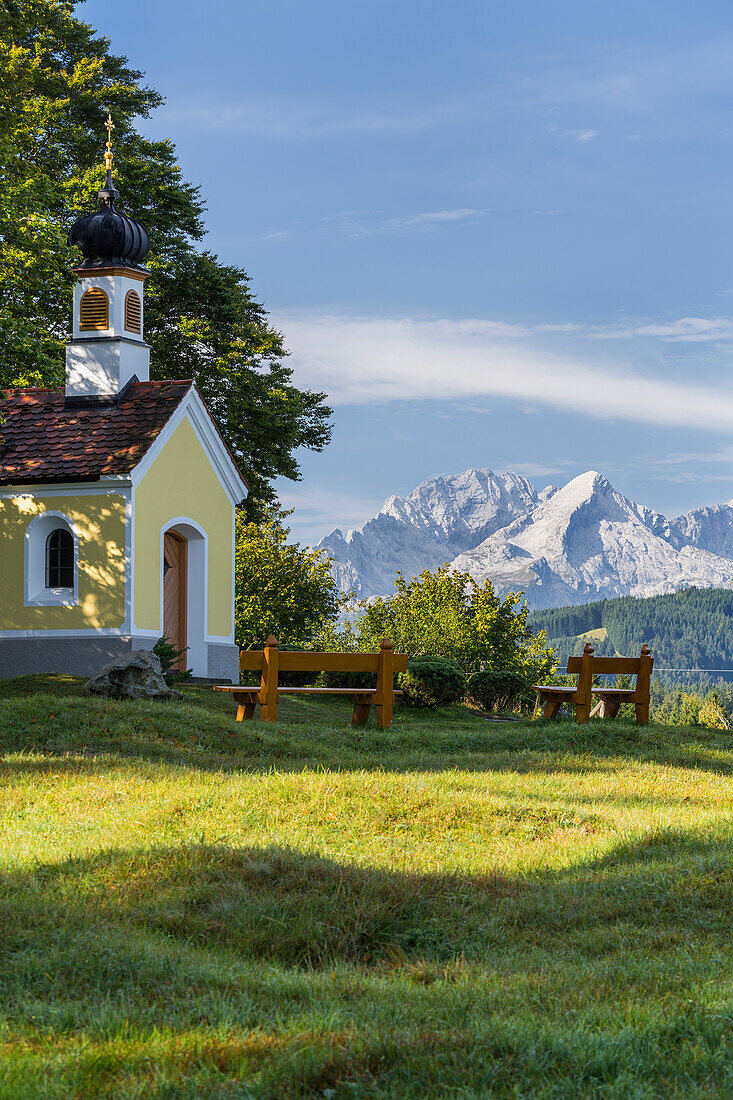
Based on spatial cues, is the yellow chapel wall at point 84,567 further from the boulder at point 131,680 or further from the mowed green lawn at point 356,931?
the mowed green lawn at point 356,931

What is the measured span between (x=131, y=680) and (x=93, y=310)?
10315 millimetres

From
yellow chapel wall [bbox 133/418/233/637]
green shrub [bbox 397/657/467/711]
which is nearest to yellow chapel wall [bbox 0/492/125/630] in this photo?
yellow chapel wall [bbox 133/418/233/637]

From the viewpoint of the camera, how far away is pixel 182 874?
6.69 metres

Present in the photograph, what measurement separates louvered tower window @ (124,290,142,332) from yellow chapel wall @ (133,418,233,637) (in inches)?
101

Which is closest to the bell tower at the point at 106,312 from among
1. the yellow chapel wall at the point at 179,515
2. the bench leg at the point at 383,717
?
the yellow chapel wall at the point at 179,515

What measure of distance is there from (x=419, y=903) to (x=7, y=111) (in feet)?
60.1

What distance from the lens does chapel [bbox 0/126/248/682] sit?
68.1ft

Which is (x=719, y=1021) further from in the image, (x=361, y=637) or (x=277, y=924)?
(x=361, y=637)

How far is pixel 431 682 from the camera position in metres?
21.5

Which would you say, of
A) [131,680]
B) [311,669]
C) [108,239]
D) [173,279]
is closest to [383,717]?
[311,669]

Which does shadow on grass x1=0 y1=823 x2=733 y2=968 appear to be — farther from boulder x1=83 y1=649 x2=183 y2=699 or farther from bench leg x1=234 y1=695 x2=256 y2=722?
boulder x1=83 y1=649 x2=183 y2=699

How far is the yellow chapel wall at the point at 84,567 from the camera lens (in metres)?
20.7

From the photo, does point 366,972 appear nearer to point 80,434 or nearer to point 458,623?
point 80,434

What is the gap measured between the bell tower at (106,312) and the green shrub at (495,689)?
9955 millimetres
